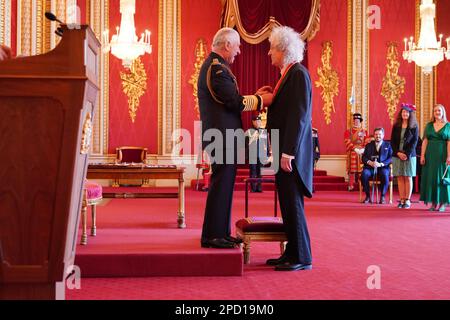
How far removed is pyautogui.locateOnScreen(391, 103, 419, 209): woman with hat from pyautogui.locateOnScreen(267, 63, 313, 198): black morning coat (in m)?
4.69

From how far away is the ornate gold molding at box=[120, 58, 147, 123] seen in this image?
1249 centimetres

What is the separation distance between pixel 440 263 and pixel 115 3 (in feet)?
32.9

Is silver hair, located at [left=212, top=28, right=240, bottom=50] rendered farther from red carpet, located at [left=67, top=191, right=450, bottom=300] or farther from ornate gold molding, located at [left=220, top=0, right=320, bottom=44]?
ornate gold molding, located at [left=220, top=0, right=320, bottom=44]

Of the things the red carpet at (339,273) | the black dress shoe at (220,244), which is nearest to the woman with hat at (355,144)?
the red carpet at (339,273)

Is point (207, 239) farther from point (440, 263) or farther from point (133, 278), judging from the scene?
point (440, 263)

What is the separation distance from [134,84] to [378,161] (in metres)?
5.82

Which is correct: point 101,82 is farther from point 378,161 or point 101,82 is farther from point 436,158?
point 436,158

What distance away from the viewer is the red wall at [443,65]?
1244 cm

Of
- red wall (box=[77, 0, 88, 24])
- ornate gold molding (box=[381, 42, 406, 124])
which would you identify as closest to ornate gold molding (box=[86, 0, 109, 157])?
red wall (box=[77, 0, 88, 24])

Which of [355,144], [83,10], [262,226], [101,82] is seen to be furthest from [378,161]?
[83,10]

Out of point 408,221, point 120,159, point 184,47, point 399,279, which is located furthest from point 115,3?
point 399,279

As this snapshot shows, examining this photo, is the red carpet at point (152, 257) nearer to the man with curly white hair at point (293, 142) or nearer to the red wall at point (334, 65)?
the man with curly white hair at point (293, 142)

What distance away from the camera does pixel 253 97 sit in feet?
12.1
